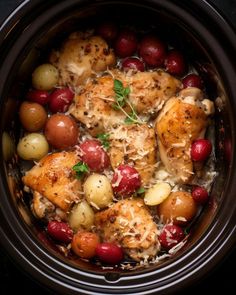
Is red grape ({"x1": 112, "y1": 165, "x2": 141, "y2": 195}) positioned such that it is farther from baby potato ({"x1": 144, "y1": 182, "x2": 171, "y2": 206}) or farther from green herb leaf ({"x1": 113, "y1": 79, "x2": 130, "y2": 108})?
green herb leaf ({"x1": 113, "y1": 79, "x2": 130, "y2": 108})

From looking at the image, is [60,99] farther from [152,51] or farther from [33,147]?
[152,51]

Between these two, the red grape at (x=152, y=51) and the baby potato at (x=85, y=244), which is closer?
the baby potato at (x=85, y=244)

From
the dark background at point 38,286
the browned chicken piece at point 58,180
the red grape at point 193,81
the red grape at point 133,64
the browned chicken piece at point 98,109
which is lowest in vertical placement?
the dark background at point 38,286

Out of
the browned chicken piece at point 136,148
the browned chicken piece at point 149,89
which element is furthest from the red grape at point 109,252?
the browned chicken piece at point 149,89

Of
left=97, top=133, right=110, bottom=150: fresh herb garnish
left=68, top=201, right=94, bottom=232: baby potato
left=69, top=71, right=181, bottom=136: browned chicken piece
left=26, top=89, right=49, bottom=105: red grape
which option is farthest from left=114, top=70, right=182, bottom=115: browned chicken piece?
left=68, top=201, right=94, bottom=232: baby potato

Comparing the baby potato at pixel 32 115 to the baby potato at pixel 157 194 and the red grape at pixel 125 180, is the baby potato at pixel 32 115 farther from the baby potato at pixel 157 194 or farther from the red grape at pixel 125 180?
the baby potato at pixel 157 194

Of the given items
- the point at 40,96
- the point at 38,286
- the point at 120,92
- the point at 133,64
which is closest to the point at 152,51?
the point at 133,64

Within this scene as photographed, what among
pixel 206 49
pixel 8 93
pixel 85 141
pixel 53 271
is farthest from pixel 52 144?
pixel 206 49
